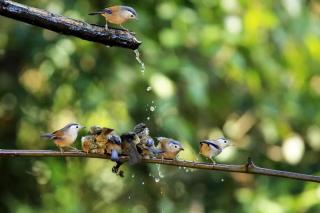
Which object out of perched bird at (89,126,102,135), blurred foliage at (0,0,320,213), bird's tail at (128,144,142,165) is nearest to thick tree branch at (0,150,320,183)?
bird's tail at (128,144,142,165)

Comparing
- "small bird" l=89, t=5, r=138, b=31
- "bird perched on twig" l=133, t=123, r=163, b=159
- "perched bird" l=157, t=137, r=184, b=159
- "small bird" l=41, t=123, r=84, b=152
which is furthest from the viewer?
"small bird" l=89, t=5, r=138, b=31

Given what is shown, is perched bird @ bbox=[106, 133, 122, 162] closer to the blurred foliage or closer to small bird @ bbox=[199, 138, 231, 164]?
small bird @ bbox=[199, 138, 231, 164]

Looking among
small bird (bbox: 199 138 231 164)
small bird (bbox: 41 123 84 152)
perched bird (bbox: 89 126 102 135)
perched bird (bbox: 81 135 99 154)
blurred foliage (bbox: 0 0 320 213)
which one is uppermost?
blurred foliage (bbox: 0 0 320 213)

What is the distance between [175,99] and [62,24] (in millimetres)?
2742

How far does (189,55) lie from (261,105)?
0.55 meters

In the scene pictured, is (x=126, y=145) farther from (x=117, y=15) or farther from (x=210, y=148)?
(x=117, y=15)

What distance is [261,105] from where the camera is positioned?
470 centimetres

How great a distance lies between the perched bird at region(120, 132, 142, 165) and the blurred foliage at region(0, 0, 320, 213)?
2.22 metres

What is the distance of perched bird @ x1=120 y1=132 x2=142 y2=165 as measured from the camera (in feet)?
6.01

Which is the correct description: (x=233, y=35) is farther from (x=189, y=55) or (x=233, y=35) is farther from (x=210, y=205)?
(x=210, y=205)

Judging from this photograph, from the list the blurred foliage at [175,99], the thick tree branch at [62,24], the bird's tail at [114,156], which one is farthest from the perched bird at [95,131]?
the blurred foliage at [175,99]

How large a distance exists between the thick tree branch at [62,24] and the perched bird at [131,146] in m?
0.22

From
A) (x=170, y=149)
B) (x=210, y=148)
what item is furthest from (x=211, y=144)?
(x=170, y=149)

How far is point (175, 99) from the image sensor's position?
461 centimetres
